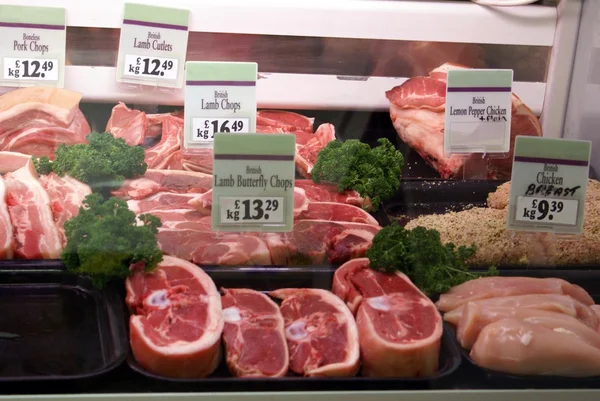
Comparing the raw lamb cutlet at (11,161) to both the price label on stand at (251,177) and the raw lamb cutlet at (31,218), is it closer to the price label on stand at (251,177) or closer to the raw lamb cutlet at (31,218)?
the raw lamb cutlet at (31,218)

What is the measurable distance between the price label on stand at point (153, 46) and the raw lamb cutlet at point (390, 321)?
90 cm

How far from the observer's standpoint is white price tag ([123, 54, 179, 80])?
2355mm

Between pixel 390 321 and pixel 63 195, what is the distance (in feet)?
3.35

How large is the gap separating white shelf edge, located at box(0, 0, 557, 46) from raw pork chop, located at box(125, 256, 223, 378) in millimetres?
869

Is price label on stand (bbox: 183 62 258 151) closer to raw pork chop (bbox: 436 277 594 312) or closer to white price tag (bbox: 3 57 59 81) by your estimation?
white price tag (bbox: 3 57 59 81)

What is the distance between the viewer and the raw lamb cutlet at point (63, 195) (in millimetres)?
2055

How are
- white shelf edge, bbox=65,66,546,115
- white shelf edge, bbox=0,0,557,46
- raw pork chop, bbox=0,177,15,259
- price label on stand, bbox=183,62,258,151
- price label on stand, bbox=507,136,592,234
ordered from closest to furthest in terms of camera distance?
price label on stand, bbox=507,136,592,234, raw pork chop, bbox=0,177,15,259, price label on stand, bbox=183,62,258,151, white shelf edge, bbox=0,0,557,46, white shelf edge, bbox=65,66,546,115

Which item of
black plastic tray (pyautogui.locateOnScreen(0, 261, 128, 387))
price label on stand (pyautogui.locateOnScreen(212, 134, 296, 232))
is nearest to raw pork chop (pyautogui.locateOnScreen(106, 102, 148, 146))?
black plastic tray (pyautogui.locateOnScreen(0, 261, 128, 387))

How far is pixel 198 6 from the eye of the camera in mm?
2338

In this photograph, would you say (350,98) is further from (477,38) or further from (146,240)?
(146,240)

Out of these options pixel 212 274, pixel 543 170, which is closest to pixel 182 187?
pixel 212 274

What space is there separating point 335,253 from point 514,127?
81 centimetres

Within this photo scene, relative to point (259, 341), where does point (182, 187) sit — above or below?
above

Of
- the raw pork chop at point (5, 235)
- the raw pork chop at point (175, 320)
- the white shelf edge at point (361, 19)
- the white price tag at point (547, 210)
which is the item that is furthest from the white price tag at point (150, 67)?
the white price tag at point (547, 210)
